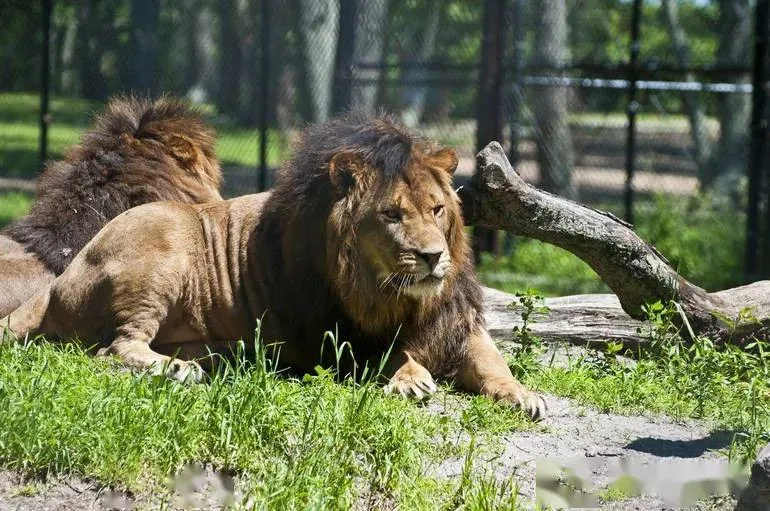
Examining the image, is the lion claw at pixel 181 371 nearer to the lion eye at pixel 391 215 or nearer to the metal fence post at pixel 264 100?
the lion eye at pixel 391 215

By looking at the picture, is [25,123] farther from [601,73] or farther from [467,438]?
[467,438]

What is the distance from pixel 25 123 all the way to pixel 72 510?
12.1 metres

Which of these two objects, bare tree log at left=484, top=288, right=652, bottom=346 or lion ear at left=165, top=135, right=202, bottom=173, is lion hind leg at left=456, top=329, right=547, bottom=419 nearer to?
bare tree log at left=484, top=288, right=652, bottom=346

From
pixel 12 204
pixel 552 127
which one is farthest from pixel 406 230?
pixel 12 204

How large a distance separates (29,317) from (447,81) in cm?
588

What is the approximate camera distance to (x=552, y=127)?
473 inches

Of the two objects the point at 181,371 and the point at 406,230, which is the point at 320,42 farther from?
the point at 181,371

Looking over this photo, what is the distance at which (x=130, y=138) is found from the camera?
22.6 ft

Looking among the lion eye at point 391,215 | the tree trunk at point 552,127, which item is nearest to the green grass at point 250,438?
the lion eye at point 391,215

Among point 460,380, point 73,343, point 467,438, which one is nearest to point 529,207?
point 460,380

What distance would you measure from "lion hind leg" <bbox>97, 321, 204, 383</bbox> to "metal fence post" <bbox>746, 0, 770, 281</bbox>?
232 inches

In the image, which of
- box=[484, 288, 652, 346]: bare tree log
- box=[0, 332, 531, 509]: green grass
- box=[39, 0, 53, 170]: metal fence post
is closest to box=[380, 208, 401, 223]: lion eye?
box=[0, 332, 531, 509]: green grass

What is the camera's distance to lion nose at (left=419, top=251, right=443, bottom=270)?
5064mm

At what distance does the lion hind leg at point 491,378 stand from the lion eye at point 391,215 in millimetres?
838
